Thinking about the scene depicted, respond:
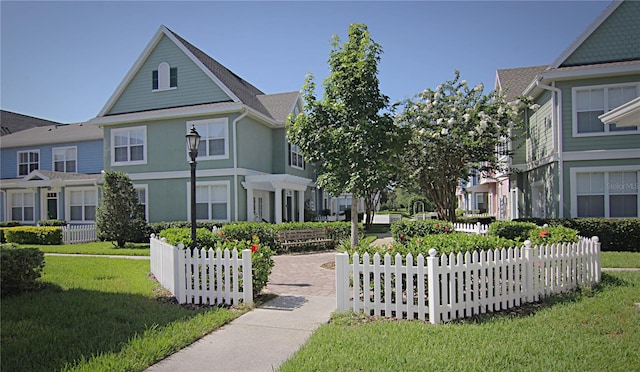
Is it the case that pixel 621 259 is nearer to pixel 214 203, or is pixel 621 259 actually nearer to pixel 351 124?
pixel 351 124

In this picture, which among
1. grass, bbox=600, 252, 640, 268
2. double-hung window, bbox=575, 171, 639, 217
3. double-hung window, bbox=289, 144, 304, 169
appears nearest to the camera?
grass, bbox=600, 252, 640, 268

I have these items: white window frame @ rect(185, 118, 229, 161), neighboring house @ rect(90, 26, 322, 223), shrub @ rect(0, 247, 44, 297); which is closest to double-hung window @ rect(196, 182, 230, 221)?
neighboring house @ rect(90, 26, 322, 223)

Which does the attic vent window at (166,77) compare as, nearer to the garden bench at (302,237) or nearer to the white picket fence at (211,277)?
the garden bench at (302,237)

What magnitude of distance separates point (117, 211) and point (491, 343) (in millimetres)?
15931

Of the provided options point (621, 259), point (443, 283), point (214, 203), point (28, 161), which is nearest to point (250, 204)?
point (214, 203)

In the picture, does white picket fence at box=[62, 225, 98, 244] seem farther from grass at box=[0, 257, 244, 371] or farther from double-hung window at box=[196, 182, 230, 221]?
grass at box=[0, 257, 244, 371]

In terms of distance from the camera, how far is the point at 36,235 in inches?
727

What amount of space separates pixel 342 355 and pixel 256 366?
1.02 meters

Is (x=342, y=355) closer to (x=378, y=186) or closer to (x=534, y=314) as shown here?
(x=534, y=314)

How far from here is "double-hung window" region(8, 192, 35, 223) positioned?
24.7 m

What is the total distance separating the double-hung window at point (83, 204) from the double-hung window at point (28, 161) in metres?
4.82

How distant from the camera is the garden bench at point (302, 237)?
1539 centimetres

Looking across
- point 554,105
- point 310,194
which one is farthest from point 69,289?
point 310,194

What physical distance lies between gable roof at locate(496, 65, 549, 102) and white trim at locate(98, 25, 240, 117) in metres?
14.6
